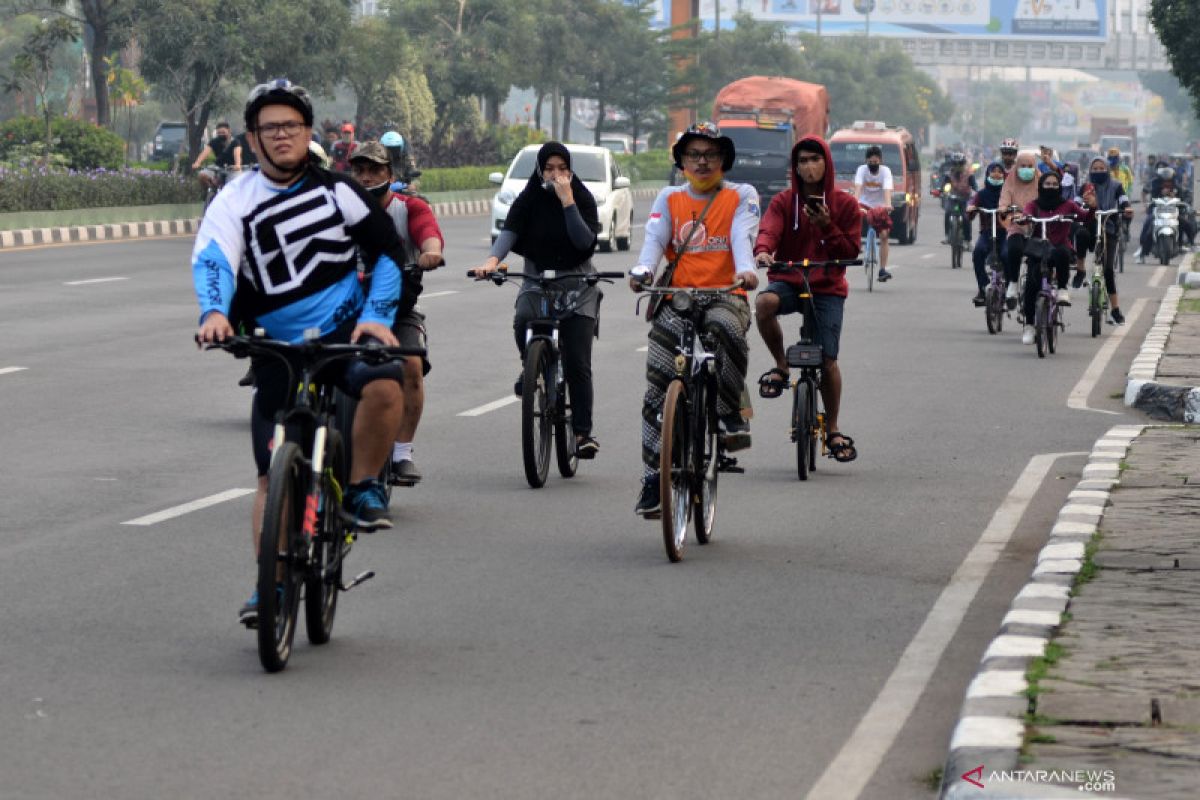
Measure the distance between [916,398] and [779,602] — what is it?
806 cm

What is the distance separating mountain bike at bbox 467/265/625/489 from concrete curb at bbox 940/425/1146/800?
2.61 meters

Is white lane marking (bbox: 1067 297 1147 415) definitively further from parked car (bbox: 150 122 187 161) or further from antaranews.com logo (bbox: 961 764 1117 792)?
parked car (bbox: 150 122 187 161)

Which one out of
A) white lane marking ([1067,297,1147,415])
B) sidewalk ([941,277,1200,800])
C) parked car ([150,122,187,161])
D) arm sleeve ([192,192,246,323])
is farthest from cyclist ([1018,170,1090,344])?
parked car ([150,122,187,161])

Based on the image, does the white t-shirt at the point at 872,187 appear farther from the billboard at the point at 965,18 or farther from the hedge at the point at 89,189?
the billboard at the point at 965,18

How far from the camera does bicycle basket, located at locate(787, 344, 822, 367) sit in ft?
39.6

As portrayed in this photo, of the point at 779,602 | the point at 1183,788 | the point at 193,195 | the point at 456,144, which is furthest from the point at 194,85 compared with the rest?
the point at 1183,788

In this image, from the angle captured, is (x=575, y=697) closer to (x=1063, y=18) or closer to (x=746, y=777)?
(x=746, y=777)

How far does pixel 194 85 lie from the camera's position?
49.8m

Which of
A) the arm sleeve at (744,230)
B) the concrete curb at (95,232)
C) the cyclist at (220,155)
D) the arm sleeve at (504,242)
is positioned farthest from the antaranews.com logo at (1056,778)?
the cyclist at (220,155)

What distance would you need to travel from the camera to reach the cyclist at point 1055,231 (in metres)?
20.1

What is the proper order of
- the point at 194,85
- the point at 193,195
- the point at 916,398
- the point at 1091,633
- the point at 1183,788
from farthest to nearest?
the point at 194,85, the point at 193,195, the point at 916,398, the point at 1091,633, the point at 1183,788

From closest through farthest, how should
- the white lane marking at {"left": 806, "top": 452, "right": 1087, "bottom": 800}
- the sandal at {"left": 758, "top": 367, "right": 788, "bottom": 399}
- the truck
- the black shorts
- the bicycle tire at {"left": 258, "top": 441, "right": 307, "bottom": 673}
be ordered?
the white lane marking at {"left": 806, "top": 452, "right": 1087, "bottom": 800} → the bicycle tire at {"left": 258, "top": 441, "right": 307, "bottom": 673} → the black shorts → the sandal at {"left": 758, "top": 367, "right": 788, "bottom": 399} → the truck

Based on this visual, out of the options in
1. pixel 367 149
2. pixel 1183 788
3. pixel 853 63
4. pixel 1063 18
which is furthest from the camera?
pixel 1063 18

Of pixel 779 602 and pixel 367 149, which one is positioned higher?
pixel 367 149
